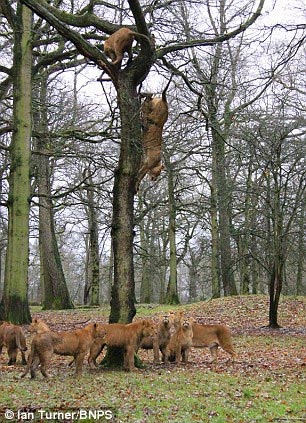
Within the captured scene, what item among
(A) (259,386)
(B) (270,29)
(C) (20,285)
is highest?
(B) (270,29)

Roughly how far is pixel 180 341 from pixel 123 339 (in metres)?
1.61

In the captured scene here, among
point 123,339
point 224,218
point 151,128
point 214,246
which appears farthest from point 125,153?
point 214,246

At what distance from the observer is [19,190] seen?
1472cm

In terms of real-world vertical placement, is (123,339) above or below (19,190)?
below

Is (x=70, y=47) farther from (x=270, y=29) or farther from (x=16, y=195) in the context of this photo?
(x=270, y=29)

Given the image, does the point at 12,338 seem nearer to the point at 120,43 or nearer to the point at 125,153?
the point at 125,153

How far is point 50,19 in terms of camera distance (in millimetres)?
8516

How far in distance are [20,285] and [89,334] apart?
6.83 metres

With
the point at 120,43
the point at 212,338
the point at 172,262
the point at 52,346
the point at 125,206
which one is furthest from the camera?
the point at 172,262

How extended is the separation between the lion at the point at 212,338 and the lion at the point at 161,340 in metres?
0.58

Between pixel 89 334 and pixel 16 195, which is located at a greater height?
pixel 16 195

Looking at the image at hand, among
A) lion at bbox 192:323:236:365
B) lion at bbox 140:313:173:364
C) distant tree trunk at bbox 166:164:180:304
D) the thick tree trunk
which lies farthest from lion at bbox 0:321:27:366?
distant tree trunk at bbox 166:164:180:304

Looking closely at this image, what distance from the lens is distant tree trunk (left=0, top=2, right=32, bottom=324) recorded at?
47.1ft

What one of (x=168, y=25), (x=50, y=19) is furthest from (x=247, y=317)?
(x=50, y=19)
